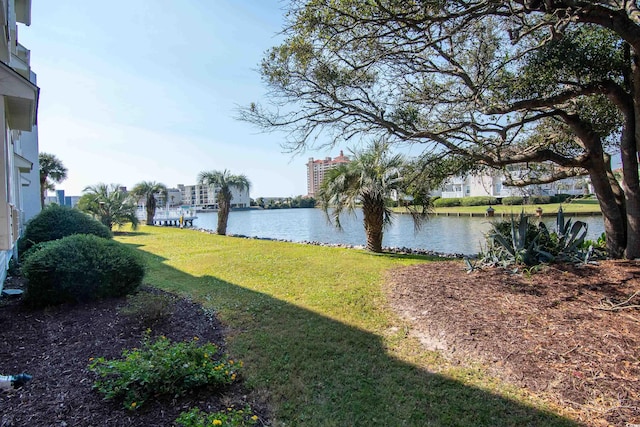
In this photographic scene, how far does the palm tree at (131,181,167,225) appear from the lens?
29578 mm

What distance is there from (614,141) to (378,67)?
6081 millimetres

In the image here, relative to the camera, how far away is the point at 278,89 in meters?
7.43

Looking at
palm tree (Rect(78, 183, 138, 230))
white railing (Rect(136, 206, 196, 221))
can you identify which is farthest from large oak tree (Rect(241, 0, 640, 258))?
white railing (Rect(136, 206, 196, 221))

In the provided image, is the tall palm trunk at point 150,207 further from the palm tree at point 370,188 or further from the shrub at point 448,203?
the shrub at point 448,203

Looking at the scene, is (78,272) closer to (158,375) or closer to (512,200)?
(158,375)

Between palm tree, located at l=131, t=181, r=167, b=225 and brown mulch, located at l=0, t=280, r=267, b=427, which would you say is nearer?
brown mulch, located at l=0, t=280, r=267, b=427

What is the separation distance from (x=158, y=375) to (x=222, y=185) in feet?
60.8

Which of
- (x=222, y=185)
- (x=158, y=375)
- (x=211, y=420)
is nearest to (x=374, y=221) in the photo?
(x=158, y=375)

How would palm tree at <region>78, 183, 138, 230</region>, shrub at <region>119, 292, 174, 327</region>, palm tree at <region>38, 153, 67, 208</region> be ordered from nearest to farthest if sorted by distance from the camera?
Answer: shrub at <region>119, 292, 174, 327</region>, palm tree at <region>78, 183, 138, 230</region>, palm tree at <region>38, 153, 67, 208</region>

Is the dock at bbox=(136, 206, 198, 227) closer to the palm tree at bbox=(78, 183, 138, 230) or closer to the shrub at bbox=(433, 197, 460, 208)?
the palm tree at bbox=(78, 183, 138, 230)

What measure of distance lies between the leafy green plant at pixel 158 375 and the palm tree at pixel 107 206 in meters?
19.2

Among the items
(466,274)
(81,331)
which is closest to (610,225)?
(466,274)

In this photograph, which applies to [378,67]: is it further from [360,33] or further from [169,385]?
[169,385]

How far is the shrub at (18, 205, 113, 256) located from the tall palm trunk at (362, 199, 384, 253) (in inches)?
295
